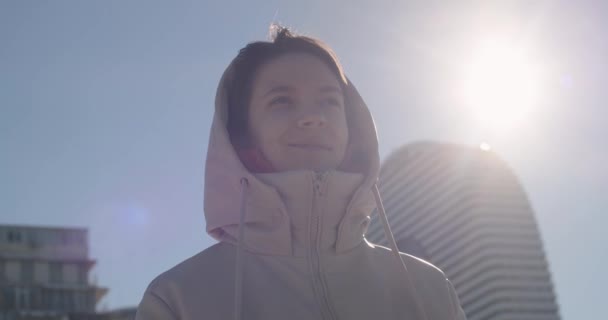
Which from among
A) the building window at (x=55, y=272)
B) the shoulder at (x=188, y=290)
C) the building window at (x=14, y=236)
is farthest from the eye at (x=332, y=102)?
the building window at (x=14, y=236)

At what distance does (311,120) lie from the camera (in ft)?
7.49

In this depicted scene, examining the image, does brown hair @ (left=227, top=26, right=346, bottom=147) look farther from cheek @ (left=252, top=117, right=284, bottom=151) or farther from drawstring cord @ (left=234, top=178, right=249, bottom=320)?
drawstring cord @ (left=234, top=178, right=249, bottom=320)

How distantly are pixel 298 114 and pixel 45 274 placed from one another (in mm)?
46318

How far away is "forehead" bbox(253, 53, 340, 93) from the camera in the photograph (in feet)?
7.91

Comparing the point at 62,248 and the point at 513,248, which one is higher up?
the point at 62,248

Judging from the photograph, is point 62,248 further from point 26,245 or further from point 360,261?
point 360,261

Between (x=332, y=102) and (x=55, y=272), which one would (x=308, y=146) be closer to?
(x=332, y=102)

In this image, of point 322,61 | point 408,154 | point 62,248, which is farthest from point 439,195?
point 322,61

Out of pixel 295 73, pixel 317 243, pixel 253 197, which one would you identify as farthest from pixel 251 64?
pixel 317 243

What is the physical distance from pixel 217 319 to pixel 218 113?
2.31 ft

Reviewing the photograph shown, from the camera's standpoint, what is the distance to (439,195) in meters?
81.4

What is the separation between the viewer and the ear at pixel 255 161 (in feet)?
7.69

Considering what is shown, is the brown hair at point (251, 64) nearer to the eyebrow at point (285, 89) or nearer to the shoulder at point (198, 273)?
the eyebrow at point (285, 89)

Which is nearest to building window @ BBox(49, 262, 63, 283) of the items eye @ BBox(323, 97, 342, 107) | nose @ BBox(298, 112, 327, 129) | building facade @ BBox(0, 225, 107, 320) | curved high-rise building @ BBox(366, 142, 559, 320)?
building facade @ BBox(0, 225, 107, 320)
